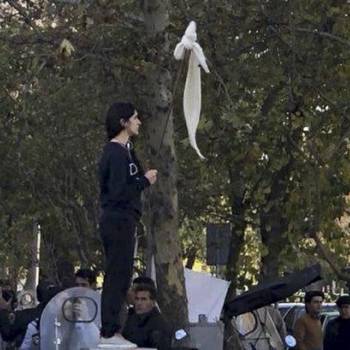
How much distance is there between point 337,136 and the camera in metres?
14.3

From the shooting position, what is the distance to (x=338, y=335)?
16484 mm

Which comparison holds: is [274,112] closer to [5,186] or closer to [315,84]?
[315,84]

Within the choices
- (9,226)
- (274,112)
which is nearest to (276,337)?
(274,112)

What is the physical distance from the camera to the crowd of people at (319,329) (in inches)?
648

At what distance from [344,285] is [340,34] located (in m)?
2.99

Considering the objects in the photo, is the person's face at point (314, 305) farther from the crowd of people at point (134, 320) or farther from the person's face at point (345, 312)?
the crowd of people at point (134, 320)

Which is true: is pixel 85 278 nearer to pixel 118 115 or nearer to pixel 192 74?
pixel 192 74

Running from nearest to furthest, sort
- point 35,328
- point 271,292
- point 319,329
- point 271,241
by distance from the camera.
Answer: point 35,328 → point 271,292 → point 319,329 → point 271,241

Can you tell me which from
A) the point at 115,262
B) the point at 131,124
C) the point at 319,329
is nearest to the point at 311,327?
the point at 319,329

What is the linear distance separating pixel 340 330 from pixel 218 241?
3.93 meters

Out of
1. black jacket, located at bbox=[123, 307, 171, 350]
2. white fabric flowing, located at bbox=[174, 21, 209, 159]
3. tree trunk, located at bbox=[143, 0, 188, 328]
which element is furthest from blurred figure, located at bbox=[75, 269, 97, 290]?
white fabric flowing, located at bbox=[174, 21, 209, 159]

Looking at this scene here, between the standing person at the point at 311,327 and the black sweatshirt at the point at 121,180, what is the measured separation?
7966mm

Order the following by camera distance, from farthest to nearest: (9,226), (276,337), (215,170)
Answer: (9,226) → (215,170) → (276,337)

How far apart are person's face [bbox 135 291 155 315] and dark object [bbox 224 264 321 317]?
113 inches
